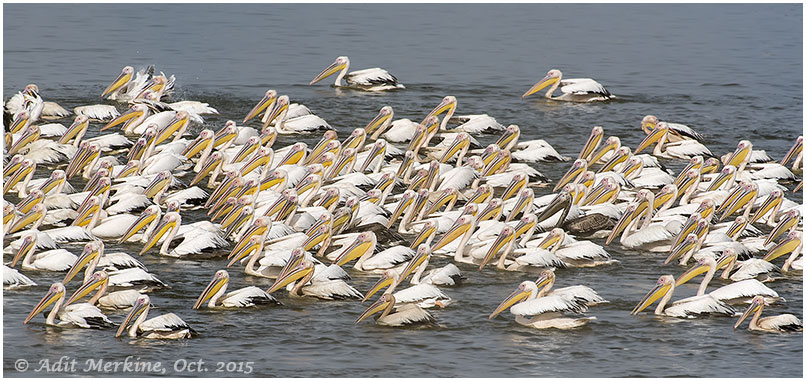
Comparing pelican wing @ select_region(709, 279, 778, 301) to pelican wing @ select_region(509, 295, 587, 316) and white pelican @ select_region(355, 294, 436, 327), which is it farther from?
white pelican @ select_region(355, 294, 436, 327)

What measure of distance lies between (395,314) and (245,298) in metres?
1.40

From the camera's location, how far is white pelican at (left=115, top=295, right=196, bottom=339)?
1177 cm

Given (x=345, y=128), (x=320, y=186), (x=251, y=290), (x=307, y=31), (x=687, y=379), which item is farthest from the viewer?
(x=307, y=31)

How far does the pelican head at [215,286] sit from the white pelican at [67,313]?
97 cm

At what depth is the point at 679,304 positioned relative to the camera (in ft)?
42.0

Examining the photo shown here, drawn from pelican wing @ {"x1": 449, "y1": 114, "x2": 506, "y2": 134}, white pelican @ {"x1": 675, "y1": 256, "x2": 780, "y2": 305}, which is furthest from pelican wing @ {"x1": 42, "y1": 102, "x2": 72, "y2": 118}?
white pelican @ {"x1": 675, "y1": 256, "x2": 780, "y2": 305}

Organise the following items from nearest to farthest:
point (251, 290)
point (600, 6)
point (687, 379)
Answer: point (687, 379) < point (251, 290) < point (600, 6)

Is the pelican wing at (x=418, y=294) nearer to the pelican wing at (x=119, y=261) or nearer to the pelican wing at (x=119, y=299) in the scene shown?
the pelican wing at (x=119, y=299)

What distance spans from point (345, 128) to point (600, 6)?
21.0 metres

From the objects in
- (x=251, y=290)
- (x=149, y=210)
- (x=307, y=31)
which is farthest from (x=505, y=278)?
(x=307, y=31)

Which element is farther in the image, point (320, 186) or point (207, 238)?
point (320, 186)

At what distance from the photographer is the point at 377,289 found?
43.1 ft

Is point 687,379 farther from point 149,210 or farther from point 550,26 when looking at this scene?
point 550,26

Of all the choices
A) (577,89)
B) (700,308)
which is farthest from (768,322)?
(577,89)
